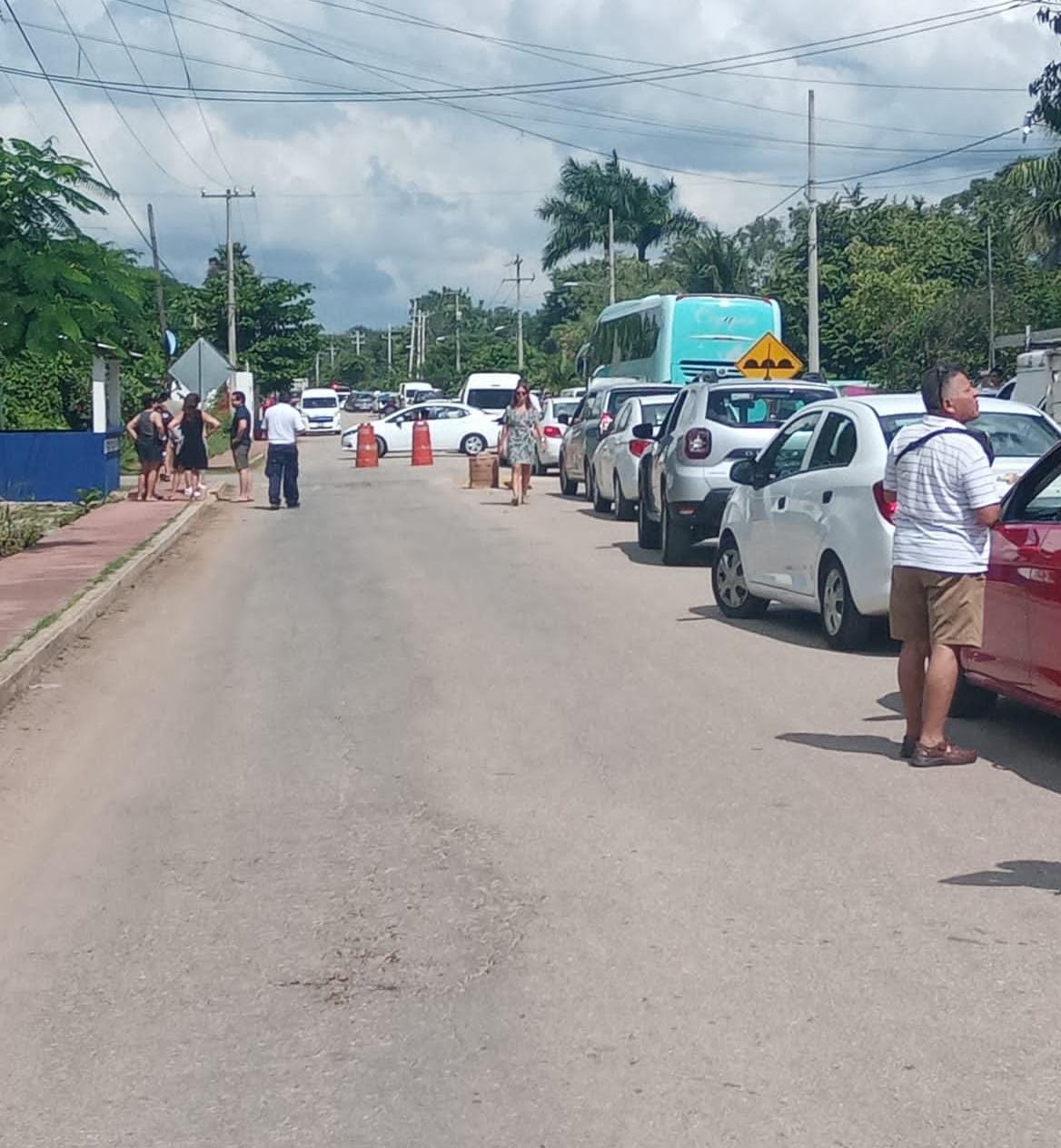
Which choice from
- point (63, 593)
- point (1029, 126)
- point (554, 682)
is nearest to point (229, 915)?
point (554, 682)

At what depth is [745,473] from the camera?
13.6m

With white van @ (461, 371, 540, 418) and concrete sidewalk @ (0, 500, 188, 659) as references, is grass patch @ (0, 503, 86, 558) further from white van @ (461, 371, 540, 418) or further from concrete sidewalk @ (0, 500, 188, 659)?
white van @ (461, 371, 540, 418)

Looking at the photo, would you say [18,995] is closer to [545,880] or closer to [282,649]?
[545,880]

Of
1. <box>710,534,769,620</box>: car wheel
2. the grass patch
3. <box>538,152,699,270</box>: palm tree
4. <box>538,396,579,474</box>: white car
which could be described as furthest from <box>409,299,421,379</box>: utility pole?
<box>710,534,769,620</box>: car wheel

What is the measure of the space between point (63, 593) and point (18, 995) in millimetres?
10916

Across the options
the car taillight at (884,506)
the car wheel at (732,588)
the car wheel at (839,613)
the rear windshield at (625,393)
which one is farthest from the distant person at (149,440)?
the car taillight at (884,506)

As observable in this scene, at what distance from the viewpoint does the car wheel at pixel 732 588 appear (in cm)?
1389

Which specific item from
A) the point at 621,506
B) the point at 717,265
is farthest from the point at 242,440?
the point at 717,265

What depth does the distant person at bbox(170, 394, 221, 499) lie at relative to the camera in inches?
1153

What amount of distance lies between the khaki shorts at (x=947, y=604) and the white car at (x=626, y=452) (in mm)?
13821

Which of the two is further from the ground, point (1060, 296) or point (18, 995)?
point (1060, 296)

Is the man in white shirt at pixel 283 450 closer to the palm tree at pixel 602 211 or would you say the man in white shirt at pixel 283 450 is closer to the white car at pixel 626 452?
the white car at pixel 626 452

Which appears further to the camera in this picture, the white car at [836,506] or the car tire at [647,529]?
the car tire at [647,529]

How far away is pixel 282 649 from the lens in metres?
13.2
